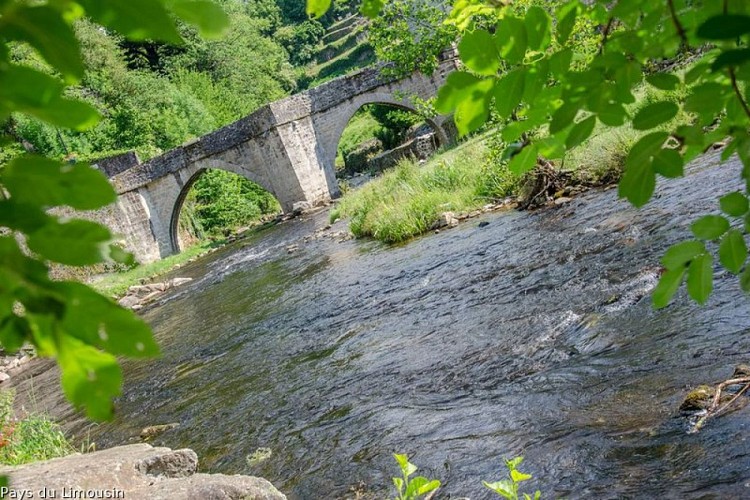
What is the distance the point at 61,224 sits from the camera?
0.62 meters

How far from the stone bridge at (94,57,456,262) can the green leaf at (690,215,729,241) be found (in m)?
24.5

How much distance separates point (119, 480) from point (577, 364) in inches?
119

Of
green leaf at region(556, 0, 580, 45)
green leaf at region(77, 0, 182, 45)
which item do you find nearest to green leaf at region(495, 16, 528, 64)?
green leaf at region(556, 0, 580, 45)

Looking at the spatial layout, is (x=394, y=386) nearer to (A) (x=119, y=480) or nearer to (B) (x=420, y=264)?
(A) (x=119, y=480)

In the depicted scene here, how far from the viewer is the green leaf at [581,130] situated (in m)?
1.01

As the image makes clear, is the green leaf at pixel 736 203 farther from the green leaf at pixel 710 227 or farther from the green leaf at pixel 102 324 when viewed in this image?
the green leaf at pixel 102 324

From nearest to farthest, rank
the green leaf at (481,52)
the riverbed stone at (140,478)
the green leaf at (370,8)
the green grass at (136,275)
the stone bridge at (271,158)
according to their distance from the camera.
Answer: the green leaf at (481,52), the green leaf at (370,8), the riverbed stone at (140,478), the green grass at (136,275), the stone bridge at (271,158)

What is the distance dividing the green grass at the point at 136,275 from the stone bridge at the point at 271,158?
8.82 feet

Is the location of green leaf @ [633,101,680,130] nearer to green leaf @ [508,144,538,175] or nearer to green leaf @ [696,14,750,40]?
green leaf @ [696,14,750,40]

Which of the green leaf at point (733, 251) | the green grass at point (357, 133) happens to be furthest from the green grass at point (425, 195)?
the green grass at point (357, 133)

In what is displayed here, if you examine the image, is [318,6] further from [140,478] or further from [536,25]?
[140,478]

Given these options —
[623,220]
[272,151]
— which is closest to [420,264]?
[623,220]

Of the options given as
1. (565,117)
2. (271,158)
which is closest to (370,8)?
(565,117)

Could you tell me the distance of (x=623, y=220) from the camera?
26.1ft
